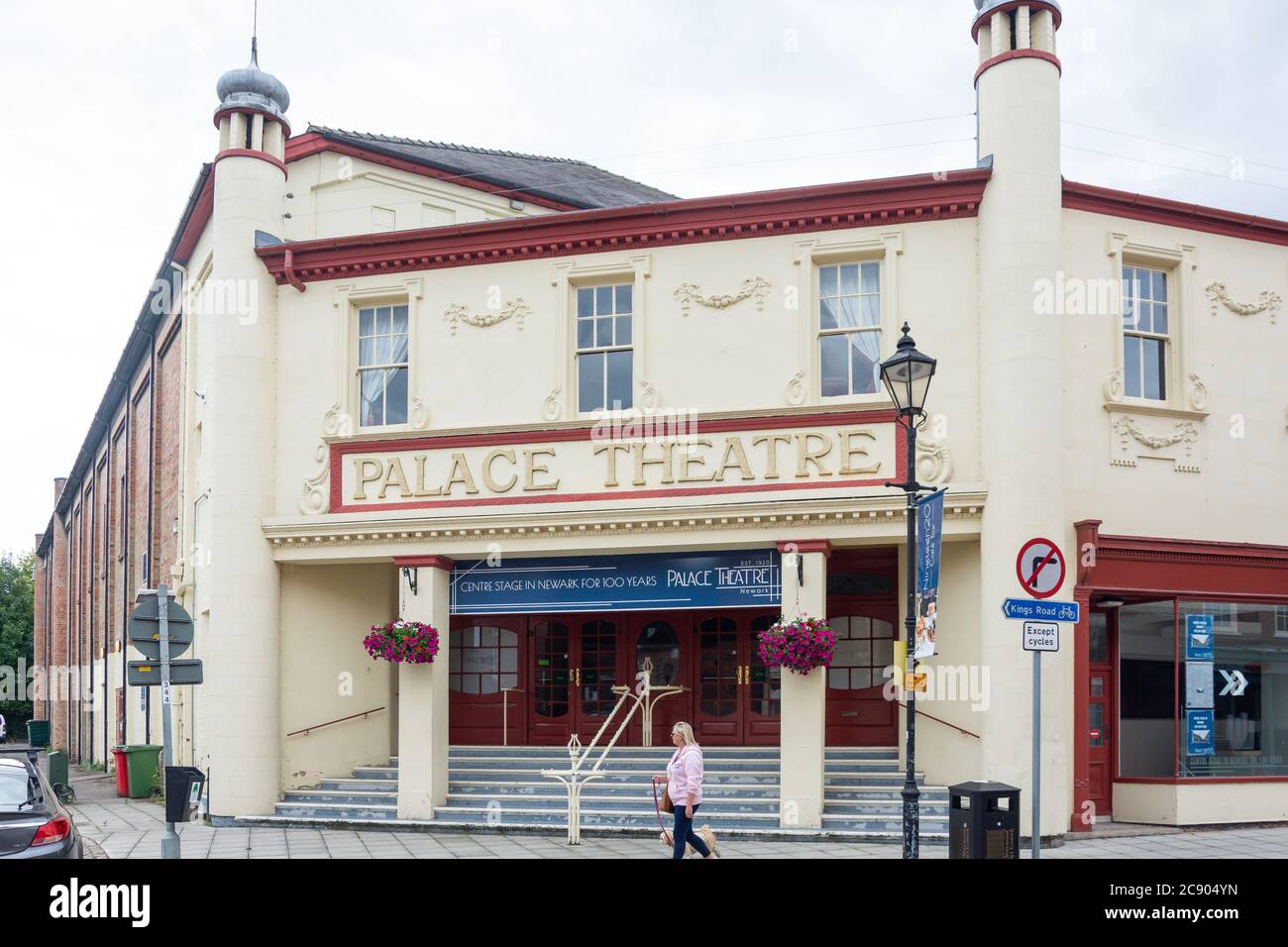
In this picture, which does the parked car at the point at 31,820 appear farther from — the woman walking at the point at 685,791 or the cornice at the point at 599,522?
the cornice at the point at 599,522

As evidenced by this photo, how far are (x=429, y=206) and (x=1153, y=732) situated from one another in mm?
15255

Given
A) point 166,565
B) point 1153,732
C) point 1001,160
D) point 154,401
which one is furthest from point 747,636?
point 154,401

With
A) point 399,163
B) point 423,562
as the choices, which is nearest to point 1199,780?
point 423,562

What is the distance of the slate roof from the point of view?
973 inches

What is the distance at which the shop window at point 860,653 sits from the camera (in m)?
18.5

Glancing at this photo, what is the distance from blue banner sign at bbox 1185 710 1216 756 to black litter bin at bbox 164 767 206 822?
1174 centimetres

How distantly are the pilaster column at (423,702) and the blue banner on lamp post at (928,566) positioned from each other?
732 centimetres

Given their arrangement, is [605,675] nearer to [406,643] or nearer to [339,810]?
[406,643]

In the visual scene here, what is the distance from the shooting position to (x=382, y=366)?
1916cm

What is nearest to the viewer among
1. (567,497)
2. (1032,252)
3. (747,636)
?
(1032,252)

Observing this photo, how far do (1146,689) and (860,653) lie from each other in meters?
3.72
